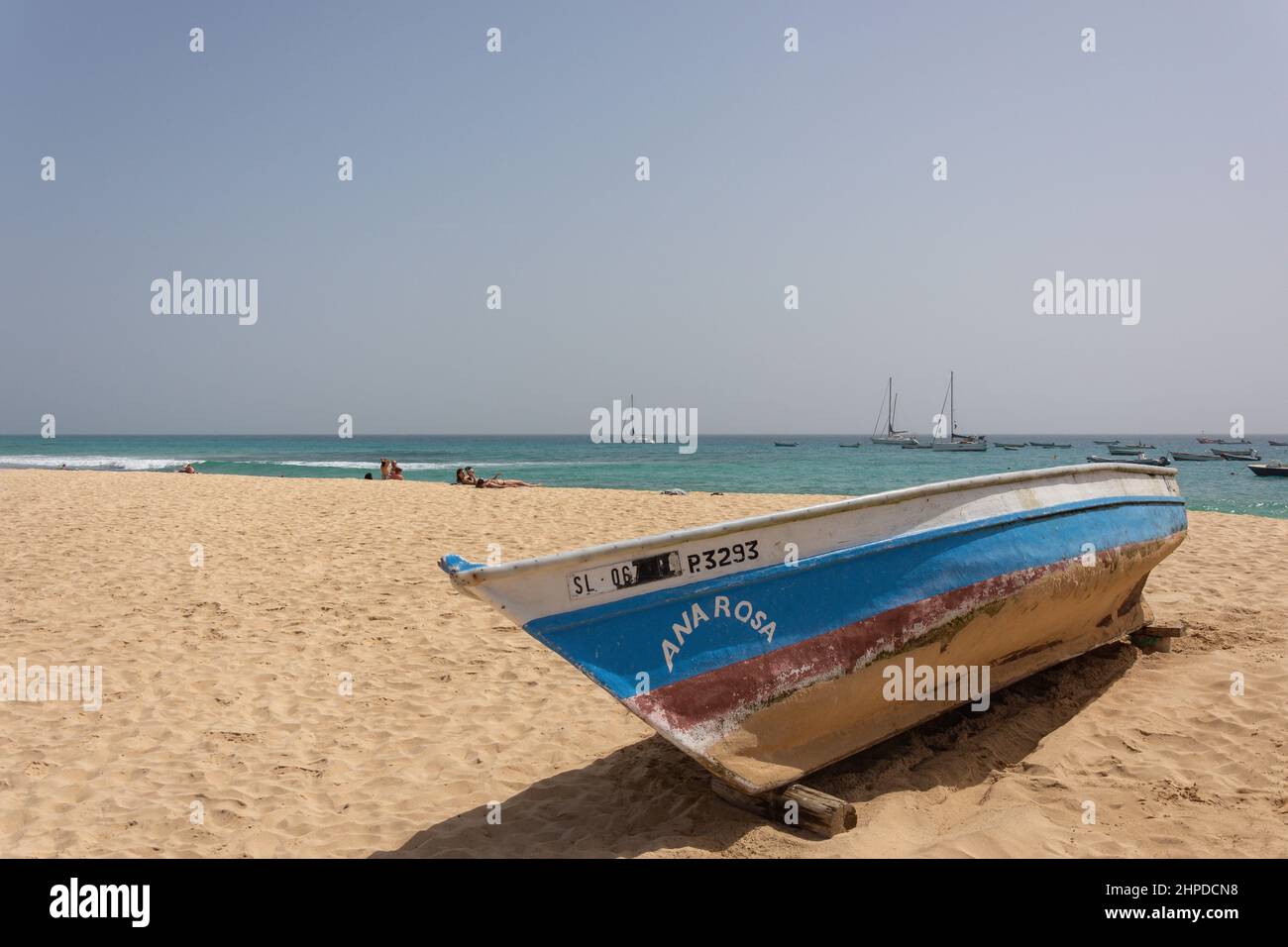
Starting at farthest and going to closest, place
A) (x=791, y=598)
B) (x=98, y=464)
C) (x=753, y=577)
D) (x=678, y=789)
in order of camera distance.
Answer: (x=98, y=464) < (x=678, y=789) < (x=791, y=598) < (x=753, y=577)

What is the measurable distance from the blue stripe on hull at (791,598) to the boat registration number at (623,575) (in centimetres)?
8

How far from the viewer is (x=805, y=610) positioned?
12.4 feet

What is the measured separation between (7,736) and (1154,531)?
8044mm

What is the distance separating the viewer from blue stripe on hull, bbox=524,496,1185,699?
11.1 ft

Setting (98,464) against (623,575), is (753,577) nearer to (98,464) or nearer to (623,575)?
(623,575)

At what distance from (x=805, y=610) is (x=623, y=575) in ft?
3.27

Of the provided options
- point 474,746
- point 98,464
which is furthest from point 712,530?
point 98,464

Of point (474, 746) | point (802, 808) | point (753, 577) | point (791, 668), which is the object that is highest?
point (753, 577)

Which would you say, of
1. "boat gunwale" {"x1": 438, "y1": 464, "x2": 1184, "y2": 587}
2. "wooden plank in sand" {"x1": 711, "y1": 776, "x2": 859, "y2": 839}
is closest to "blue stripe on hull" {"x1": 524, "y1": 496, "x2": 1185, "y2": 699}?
"boat gunwale" {"x1": 438, "y1": 464, "x2": 1184, "y2": 587}

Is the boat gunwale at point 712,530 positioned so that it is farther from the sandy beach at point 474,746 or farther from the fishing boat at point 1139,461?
the fishing boat at point 1139,461

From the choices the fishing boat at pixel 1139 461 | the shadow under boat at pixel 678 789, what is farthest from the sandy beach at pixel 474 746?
the fishing boat at pixel 1139 461

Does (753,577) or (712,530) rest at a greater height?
(712,530)

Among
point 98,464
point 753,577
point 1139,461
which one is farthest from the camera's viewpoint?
point 98,464

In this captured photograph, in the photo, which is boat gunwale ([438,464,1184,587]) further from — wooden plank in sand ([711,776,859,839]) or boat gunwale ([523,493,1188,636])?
wooden plank in sand ([711,776,859,839])
